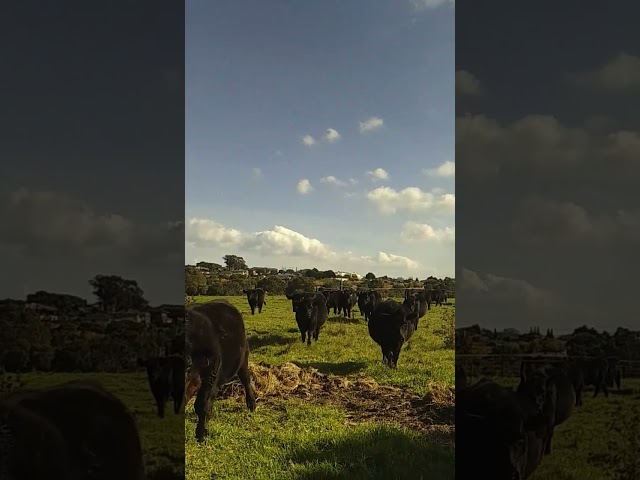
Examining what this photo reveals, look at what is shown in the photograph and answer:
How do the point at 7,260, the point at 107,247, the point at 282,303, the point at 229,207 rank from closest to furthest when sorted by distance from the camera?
the point at 7,260, the point at 107,247, the point at 229,207, the point at 282,303

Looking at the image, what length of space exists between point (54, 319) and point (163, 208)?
34.1 inches

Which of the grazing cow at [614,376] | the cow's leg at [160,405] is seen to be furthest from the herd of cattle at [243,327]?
the grazing cow at [614,376]

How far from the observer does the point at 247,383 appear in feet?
21.5

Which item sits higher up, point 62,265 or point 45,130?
point 45,130

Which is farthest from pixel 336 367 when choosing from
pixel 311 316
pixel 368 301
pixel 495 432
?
pixel 495 432

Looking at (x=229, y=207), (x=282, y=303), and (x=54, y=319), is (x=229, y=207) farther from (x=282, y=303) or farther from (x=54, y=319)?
(x=54, y=319)

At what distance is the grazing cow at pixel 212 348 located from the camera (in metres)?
5.65

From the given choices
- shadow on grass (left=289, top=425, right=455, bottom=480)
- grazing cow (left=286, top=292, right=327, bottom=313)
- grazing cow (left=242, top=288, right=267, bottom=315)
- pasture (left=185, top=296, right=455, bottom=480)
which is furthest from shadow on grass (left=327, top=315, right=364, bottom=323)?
shadow on grass (left=289, top=425, right=455, bottom=480)

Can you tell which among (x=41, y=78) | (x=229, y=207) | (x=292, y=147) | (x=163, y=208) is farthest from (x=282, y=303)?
(x=41, y=78)

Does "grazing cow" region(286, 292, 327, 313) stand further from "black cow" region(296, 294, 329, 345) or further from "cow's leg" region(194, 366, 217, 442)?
"cow's leg" region(194, 366, 217, 442)

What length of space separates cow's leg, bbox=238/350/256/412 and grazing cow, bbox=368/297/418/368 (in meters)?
1.99

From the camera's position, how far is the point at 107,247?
2906 mm

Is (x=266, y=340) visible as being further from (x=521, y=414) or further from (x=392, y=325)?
(x=521, y=414)

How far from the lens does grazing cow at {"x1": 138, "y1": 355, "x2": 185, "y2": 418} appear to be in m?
2.90
